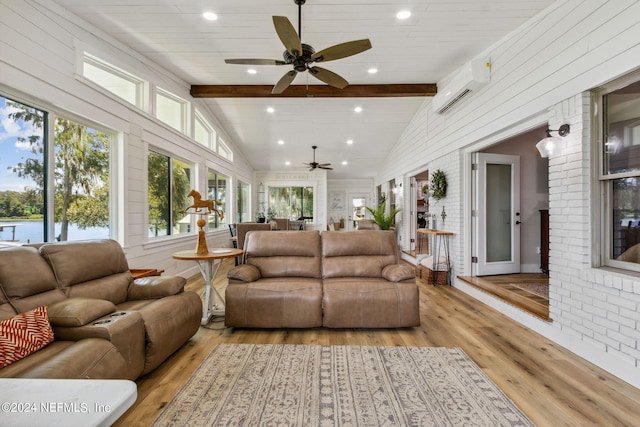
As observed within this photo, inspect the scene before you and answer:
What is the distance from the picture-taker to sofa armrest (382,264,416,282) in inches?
114

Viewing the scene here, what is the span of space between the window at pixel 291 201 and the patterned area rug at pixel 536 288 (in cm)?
767

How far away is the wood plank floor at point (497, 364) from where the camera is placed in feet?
5.57

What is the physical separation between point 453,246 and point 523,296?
1297 mm

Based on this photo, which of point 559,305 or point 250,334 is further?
point 250,334

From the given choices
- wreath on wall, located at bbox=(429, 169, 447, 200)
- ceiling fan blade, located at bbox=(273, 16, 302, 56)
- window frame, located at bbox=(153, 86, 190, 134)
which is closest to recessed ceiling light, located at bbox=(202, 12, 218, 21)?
ceiling fan blade, located at bbox=(273, 16, 302, 56)

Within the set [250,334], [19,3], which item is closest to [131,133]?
[19,3]

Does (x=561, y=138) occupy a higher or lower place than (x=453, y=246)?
higher

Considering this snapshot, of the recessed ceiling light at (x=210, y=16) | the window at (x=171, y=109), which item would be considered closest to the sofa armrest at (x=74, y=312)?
the recessed ceiling light at (x=210, y=16)

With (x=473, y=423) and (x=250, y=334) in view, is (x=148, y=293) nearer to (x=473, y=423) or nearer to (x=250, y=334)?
(x=250, y=334)

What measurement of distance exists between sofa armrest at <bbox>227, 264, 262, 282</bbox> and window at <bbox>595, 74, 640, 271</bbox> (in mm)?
3106

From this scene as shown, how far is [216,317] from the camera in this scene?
313cm

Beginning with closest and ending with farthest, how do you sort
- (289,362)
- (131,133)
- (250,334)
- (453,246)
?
1. (289,362)
2. (250,334)
3. (131,133)
4. (453,246)

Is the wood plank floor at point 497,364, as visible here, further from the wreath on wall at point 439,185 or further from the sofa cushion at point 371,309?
the wreath on wall at point 439,185

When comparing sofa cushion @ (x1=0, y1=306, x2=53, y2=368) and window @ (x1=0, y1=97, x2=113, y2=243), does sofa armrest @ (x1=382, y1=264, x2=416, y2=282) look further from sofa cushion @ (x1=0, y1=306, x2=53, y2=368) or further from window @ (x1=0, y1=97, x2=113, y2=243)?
window @ (x1=0, y1=97, x2=113, y2=243)
